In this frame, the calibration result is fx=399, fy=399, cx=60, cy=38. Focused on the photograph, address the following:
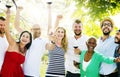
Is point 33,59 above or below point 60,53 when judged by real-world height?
below

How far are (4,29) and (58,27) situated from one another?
119 cm

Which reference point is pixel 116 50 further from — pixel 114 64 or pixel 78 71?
pixel 78 71

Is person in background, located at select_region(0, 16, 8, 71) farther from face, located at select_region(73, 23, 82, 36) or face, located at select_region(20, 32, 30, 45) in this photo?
face, located at select_region(73, 23, 82, 36)

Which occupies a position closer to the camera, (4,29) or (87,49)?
(4,29)

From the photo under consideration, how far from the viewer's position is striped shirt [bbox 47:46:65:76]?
8.03 meters

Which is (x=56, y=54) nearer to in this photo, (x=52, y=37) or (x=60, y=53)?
(x=60, y=53)

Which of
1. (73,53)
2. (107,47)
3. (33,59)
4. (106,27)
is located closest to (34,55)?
(33,59)

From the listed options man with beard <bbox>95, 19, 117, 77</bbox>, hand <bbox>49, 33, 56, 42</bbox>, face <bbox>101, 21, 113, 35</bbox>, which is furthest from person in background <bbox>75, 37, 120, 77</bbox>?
hand <bbox>49, 33, 56, 42</bbox>

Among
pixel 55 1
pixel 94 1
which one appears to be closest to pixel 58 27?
pixel 94 1

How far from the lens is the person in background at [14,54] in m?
7.52

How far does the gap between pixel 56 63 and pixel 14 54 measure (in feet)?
3.12

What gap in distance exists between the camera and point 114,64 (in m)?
7.77

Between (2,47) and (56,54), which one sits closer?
(2,47)

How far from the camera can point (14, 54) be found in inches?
297
